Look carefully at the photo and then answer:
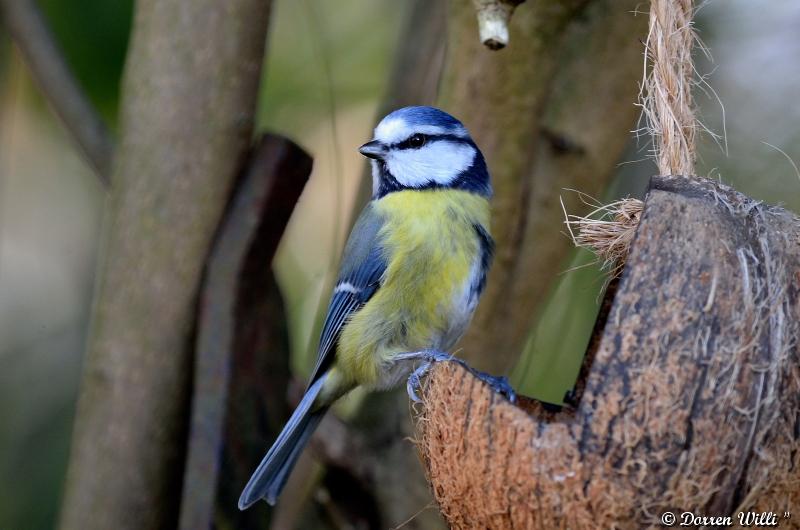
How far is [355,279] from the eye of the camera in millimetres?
1530

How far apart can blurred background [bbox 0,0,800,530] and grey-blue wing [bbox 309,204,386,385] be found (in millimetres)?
270

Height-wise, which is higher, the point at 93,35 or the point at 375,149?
the point at 93,35

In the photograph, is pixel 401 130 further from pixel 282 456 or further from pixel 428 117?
pixel 282 456

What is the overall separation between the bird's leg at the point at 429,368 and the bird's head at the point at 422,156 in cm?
31

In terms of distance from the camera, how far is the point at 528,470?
963 mm

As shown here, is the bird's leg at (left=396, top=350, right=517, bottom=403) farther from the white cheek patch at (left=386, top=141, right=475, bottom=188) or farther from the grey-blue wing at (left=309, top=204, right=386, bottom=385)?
the white cheek patch at (left=386, top=141, right=475, bottom=188)

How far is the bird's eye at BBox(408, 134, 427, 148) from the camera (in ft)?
5.09

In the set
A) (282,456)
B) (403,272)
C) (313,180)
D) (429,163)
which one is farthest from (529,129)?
(313,180)

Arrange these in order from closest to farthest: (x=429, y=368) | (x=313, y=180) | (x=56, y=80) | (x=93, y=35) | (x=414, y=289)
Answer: (x=429, y=368) → (x=414, y=289) → (x=56, y=80) → (x=93, y=35) → (x=313, y=180)

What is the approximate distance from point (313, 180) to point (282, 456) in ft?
3.66

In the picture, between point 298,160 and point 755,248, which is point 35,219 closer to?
point 298,160

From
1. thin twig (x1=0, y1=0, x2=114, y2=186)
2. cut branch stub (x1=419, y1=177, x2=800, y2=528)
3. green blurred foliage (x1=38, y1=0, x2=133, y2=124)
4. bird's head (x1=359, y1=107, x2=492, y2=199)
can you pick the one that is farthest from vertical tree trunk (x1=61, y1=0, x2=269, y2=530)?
cut branch stub (x1=419, y1=177, x2=800, y2=528)

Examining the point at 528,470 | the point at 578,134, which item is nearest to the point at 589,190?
the point at 578,134

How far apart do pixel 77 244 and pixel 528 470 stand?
1.63 meters
